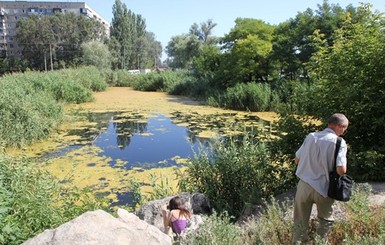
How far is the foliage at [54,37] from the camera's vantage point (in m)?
50.0

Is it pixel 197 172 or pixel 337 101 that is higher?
pixel 337 101

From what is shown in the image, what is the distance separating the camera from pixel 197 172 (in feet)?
19.0

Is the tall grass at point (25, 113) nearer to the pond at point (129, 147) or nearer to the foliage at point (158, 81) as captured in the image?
the pond at point (129, 147)

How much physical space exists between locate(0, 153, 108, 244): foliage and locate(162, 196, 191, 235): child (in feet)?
4.25

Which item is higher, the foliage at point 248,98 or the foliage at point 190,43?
the foliage at point 190,43

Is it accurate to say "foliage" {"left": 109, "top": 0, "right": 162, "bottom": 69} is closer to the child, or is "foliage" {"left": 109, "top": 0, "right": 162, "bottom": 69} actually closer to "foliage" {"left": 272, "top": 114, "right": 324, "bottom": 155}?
"foliage" {"left": 272, "top": 114, "right": 324, "bottom": 155}

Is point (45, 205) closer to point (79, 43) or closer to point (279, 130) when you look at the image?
point (279, 130)

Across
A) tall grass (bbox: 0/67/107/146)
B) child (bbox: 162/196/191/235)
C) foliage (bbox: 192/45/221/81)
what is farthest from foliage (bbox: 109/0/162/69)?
child (bbox: 162/196/191/235)

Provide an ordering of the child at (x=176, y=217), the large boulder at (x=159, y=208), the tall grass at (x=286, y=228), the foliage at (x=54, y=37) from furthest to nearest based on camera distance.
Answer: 1. the foliage at (x=54, y=37)
2. the large boulder at (x=159, y=208)
3. the child at (x=176, y=217)
4. the tall grass at (x=286, y=228)

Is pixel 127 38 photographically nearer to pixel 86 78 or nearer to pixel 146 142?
pixel 86 78

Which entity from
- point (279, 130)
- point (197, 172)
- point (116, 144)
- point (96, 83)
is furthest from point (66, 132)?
point (96, 83)

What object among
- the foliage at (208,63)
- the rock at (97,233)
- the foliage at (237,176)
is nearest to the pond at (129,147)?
the foliage at (237,176)

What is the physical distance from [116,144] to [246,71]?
999 centimetres

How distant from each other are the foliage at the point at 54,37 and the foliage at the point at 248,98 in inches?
1509
